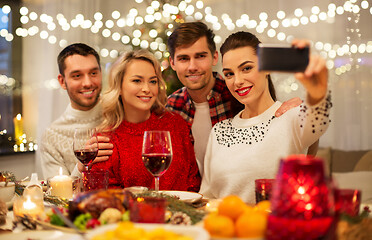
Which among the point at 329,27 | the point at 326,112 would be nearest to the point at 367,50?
the point at 329,27

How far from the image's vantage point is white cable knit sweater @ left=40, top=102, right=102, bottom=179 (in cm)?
297

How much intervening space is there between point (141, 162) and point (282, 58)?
1.53m

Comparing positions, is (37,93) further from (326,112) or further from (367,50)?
(326,112)

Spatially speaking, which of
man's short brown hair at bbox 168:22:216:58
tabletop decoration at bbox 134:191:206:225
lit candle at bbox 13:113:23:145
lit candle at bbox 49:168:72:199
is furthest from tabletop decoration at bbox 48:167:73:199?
lit candle at bbox 13:113:23:145

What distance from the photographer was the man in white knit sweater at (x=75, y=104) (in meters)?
2.97

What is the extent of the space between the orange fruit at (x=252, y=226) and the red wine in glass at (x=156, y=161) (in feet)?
2.07

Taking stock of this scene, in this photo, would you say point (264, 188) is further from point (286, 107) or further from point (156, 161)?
point (286, 107)

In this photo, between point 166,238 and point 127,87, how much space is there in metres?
1.68

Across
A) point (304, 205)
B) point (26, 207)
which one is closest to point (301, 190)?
point (304, 205)

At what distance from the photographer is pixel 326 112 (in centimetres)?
133

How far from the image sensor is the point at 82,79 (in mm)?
2969

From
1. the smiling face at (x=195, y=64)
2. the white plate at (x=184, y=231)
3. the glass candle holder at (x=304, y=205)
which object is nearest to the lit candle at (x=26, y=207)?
the white plate at (x=184, y=231)

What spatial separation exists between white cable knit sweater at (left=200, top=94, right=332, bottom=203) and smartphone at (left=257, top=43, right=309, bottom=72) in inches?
35.8

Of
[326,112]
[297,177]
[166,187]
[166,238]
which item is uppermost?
[326,112]
